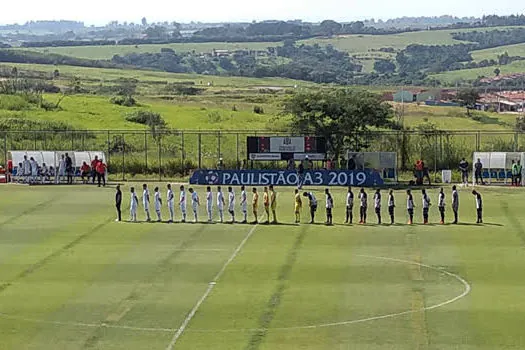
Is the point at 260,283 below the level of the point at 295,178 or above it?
above

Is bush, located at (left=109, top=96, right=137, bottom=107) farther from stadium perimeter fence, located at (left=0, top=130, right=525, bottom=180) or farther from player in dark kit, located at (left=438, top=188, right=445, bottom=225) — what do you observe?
player in dark kit, located at (left=438, top=188, right=445, bottom=225)

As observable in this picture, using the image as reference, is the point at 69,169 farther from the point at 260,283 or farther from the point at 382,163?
the point at 260,283

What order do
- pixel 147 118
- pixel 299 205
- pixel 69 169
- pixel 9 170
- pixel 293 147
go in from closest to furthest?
pixel 299 205, pixel 69 169, pixel 9 170, pixel 293 147, pixel 147 118

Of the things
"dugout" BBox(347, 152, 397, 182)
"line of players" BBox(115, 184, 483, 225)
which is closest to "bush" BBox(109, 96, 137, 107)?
→ "dugout" BBox(347, 152, 397, 182)

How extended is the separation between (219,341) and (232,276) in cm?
758

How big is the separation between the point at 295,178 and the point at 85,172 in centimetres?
1074

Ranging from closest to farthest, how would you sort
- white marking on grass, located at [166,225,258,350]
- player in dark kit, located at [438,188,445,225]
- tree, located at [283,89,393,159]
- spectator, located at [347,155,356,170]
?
white marking on grass, located at [166,225,258,350] < player in dark kit, located at [438,188,445,225] < spectator, located at [347,155,356,170] < tree, located at [283,89,393,159]

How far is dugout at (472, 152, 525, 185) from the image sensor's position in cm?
5797

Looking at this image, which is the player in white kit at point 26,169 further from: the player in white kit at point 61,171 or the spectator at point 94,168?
the spectator at point 94,168

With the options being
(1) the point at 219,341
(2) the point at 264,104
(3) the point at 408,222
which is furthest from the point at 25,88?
(1) the point at 219,341

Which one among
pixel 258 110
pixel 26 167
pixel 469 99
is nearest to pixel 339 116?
pixel 26 167

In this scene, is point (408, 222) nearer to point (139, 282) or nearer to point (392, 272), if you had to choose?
point (392, 272)

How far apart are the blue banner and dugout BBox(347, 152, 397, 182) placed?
1.80 meters

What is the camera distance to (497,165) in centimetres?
5825
